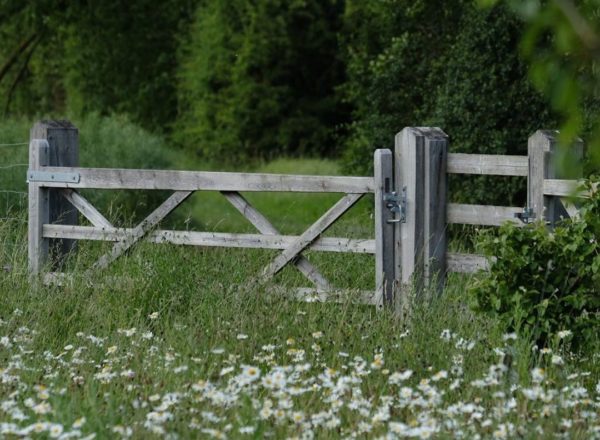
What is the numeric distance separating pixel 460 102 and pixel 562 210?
654cm

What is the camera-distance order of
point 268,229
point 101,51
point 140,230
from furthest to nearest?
1. point 101,51
2. point 140,230
3. point 268,229

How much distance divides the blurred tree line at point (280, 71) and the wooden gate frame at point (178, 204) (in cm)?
641

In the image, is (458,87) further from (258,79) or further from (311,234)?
(258,79)

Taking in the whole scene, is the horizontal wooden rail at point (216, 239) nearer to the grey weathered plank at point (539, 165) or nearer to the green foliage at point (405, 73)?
the grey weathered plank at point (539, 165)

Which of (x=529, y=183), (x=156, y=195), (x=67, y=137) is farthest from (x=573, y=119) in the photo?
(x=156, y=195)

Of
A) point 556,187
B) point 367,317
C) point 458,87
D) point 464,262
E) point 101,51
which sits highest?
point 101,51

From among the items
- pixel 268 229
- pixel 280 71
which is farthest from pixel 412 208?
pixel 280 71

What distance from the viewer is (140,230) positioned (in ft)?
24.7

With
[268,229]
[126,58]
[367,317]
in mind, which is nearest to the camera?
[367,317]

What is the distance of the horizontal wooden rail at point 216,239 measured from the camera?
702 centimetres

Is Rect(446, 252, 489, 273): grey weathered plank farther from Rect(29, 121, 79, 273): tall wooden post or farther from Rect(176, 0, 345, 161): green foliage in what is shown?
Rect(176, 0, 345, 161): green foliage

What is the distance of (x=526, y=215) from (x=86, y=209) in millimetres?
3401

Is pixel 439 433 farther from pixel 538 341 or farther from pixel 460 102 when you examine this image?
pixel 460 102

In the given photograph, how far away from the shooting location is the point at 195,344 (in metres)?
5.56
